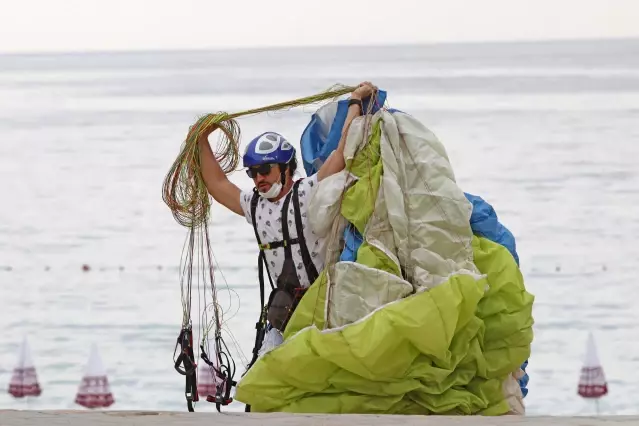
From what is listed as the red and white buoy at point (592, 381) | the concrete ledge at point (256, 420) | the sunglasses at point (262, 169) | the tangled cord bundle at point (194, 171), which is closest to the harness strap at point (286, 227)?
the sunglasses at point (262, 169)

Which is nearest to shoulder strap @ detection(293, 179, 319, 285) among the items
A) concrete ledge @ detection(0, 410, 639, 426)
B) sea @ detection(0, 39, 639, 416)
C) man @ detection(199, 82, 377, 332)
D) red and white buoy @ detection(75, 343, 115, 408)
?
man @ detection(199, 82, 377, 332)

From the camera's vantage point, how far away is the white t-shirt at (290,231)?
4336 mm

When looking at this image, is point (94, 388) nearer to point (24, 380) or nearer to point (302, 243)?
point (24, 380)

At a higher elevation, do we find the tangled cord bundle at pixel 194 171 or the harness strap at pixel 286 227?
the tangled cord bundle at pixel 194 171

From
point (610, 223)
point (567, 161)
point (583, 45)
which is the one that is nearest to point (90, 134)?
point (567, 161)

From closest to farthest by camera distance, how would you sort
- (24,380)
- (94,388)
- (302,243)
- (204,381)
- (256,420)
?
1. (256,420)
2. (302,243)
3. (204,381)
4. (94,388)
5. (24,380)

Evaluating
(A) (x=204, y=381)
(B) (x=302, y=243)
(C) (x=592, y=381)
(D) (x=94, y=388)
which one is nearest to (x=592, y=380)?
(C) (x=592, y=381)

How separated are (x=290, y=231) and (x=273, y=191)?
0.15m

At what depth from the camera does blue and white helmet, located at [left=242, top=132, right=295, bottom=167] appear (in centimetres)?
438

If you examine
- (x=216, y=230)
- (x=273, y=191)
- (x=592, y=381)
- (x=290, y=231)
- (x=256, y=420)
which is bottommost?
(x=256, y=420)

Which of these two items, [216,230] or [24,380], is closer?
[24,380]

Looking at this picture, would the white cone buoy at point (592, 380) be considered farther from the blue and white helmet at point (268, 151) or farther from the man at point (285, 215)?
the blue and white helmet at point (268, 151)

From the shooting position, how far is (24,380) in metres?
7.30

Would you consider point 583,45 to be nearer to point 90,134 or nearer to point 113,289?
point 90,134
